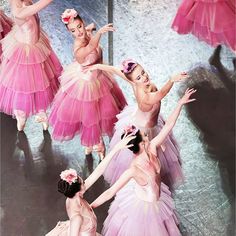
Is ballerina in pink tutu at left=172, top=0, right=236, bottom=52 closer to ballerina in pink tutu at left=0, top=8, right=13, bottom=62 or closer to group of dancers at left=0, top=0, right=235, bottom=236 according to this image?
group of dancers at left=0, top=0, right=235, bottom=236

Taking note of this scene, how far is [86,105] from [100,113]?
80 mm

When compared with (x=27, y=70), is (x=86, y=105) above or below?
below

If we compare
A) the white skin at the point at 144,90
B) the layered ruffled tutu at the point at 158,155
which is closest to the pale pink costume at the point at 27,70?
the layered ruffled tutu at the point at 158,155

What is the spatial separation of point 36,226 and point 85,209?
24.7 inches

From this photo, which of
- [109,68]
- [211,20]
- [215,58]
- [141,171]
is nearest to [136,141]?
[141,171]

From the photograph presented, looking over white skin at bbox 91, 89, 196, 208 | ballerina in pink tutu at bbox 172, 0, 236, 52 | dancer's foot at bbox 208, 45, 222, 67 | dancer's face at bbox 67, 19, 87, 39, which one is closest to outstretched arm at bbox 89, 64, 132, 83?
dancer's face at bbox 67, 19, 87, 39

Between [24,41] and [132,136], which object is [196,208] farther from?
[24,41]

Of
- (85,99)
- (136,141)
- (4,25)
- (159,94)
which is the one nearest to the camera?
(136,141)

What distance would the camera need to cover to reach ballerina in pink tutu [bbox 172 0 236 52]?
11.9 feet

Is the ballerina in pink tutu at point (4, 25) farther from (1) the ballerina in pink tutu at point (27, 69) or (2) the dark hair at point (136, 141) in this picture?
(2) the dark hair at point (136, 141)

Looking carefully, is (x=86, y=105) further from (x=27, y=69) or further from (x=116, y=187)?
(x=116, y=187)

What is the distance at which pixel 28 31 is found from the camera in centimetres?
333

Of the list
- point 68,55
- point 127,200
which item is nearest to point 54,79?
point 68,55

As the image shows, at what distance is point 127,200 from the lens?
2.87 m
